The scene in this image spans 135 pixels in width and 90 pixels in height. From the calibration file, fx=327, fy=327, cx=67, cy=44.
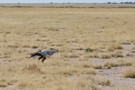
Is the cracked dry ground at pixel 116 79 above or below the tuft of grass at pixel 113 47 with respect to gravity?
above

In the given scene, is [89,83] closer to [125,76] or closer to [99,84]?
[99,84]

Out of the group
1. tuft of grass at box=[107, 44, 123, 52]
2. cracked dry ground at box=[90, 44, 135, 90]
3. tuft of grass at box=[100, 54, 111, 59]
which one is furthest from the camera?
tuft of grass at box=[107, 44, 123, 52]

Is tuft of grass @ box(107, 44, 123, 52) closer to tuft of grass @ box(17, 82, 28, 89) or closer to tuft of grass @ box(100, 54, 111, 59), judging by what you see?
tuft of grass @ box(100, 54, 111, 59)

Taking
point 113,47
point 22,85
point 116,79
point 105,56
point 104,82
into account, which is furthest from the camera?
point 113,47

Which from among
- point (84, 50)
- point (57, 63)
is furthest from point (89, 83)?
point (84, 50)

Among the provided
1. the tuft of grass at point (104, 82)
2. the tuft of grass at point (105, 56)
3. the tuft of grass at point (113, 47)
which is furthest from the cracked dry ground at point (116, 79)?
the tuft of grass at point (113, 47)

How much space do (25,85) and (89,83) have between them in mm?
1977

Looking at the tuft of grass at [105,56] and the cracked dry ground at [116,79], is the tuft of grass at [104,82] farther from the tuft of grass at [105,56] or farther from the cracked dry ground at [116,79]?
the tuft of grass at [105,56]

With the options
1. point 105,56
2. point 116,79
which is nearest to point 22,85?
point 116,79

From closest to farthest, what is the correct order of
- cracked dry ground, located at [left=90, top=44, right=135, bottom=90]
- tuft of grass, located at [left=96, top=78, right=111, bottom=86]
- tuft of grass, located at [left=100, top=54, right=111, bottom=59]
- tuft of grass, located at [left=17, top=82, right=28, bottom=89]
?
tuft of grass, located at [left=17, top=82, right=28, bottom=89] → cracked dry ground, located at [left=90, top=44, right=135, bottom=90] → tuft of grass, located at [left=96, top=78, right=111, bottom=86] → tuft of grass, located at [left=100, top=54, right=111, bottom=59]

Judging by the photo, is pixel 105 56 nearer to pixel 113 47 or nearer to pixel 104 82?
pixel 113 47

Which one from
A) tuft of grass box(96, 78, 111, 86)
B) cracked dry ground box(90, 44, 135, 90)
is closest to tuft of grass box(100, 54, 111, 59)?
cracked dry ground box(90, 44, 135, 90)

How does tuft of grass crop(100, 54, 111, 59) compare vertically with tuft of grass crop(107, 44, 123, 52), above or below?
above

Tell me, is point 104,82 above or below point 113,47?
above
